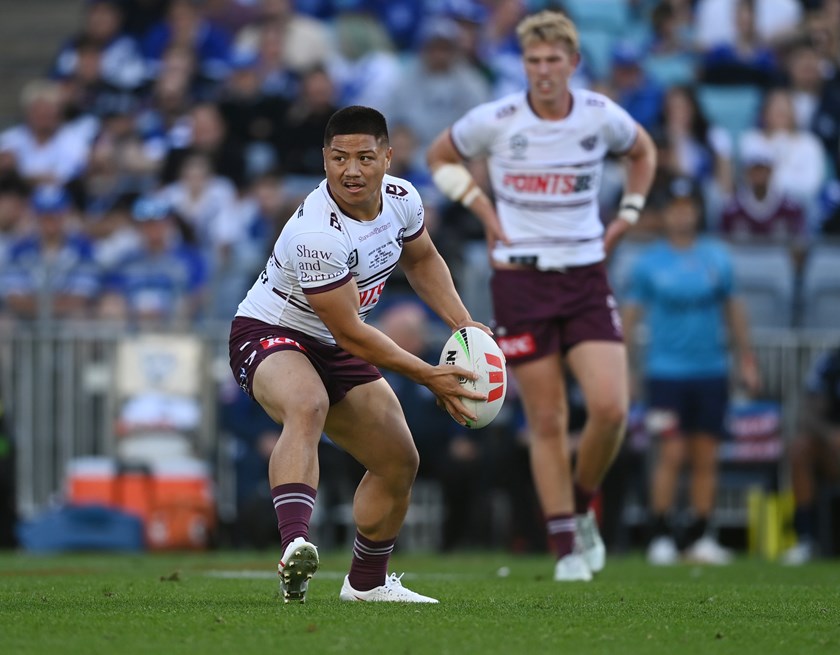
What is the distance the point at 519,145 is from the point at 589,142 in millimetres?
406

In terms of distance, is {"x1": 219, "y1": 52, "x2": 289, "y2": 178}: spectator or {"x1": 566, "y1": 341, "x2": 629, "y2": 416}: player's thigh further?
{"x1": 219, "y1": 52, "x2": 289, "y2": 178}: spectator

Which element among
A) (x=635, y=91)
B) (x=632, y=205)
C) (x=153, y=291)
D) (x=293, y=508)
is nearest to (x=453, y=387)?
(x=293, y=508)

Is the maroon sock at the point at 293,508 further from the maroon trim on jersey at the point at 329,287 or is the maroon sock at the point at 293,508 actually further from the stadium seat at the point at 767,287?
the stadium seat at the point at 767,287

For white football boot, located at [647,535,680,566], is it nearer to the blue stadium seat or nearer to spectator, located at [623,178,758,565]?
spectator, located at [623,178,758,565]

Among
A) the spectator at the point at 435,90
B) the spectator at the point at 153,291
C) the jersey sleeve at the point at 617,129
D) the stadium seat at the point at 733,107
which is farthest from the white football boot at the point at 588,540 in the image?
the stadium seat at the point at 733,107

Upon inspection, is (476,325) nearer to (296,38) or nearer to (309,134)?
(309,134)

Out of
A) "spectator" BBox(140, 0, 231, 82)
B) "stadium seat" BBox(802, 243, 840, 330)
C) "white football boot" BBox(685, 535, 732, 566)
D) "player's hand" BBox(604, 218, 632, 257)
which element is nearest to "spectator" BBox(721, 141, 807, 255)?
"stadium seat" BBox(802, 243, 840, 330)

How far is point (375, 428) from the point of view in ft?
→ 21.7

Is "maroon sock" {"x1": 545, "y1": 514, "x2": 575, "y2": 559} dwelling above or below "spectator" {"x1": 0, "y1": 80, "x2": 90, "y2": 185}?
below

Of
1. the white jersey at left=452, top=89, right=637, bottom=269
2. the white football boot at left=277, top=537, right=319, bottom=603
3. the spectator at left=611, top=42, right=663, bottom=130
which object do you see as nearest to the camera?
the white football boot at left=277, top=537, right=319, bottom=603

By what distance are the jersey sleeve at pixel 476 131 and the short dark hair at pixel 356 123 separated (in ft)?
9.41

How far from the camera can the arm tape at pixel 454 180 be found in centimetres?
939

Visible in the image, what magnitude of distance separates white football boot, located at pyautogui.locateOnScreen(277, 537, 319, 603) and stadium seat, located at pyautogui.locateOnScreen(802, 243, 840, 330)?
8.59m

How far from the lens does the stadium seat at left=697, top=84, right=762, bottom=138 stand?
17344mm
